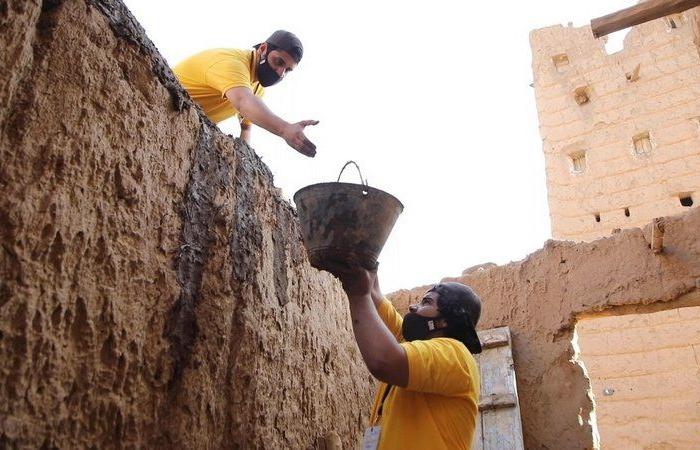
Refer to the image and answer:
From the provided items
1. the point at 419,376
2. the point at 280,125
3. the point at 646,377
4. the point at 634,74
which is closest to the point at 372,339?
the point at 419,376

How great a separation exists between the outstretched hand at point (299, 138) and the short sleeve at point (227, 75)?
36cm

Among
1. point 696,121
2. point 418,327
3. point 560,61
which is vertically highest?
point 560,61

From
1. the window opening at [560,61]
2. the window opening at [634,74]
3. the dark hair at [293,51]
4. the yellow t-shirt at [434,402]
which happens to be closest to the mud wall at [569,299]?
the yellow t-shirt at [434,402]

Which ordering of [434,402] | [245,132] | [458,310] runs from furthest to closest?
1. [245,132]
2. [458,310]
3. [434,402]

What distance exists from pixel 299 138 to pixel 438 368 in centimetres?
105

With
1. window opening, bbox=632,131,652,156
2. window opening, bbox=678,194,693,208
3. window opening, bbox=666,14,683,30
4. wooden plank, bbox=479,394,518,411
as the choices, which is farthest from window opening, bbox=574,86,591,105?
wooden plank, bbox=479,394,518,411

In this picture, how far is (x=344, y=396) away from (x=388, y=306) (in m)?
0.86


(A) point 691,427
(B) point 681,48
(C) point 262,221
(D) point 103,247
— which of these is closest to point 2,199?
(D) point 103,247

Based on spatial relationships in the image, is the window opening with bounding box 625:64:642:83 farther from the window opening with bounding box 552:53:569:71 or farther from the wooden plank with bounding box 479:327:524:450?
the wooden plank with bounding box 479:327:524:450

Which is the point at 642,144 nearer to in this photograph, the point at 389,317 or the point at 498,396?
the point at 498,396

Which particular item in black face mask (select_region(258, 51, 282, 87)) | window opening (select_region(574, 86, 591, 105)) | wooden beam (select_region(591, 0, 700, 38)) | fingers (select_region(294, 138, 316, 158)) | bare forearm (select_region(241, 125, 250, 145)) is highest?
window opening (select_region(574, 86, 591, 105))

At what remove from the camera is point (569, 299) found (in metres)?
3.80

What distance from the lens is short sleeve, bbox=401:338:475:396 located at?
161cm

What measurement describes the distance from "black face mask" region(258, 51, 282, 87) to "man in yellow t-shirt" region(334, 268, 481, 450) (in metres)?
1.37
